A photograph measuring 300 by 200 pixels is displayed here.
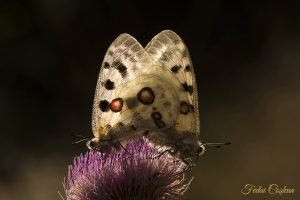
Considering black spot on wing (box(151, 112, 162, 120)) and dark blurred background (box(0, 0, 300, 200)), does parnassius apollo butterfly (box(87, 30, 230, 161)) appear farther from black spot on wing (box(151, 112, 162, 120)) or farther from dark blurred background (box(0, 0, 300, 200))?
dark blurred background (box(0, 0, 300, 200))

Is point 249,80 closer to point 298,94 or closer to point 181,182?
point 298,94

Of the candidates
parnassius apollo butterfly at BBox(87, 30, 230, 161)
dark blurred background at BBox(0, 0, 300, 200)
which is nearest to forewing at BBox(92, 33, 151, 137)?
parnassius apollo butterfly at BBox(87, 30, 230, 161)

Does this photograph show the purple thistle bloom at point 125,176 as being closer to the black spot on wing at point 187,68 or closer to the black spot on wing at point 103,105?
the black spot on wing at point 103,105

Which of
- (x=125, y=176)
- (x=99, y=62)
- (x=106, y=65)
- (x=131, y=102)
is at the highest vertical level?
(x=106, y=65)

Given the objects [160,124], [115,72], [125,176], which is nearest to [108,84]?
[115,72]

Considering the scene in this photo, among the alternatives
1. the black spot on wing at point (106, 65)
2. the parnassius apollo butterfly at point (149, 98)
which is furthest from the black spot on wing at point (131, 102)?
the black spot on wing at point (106, 65)

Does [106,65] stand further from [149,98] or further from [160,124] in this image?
[160,124]
